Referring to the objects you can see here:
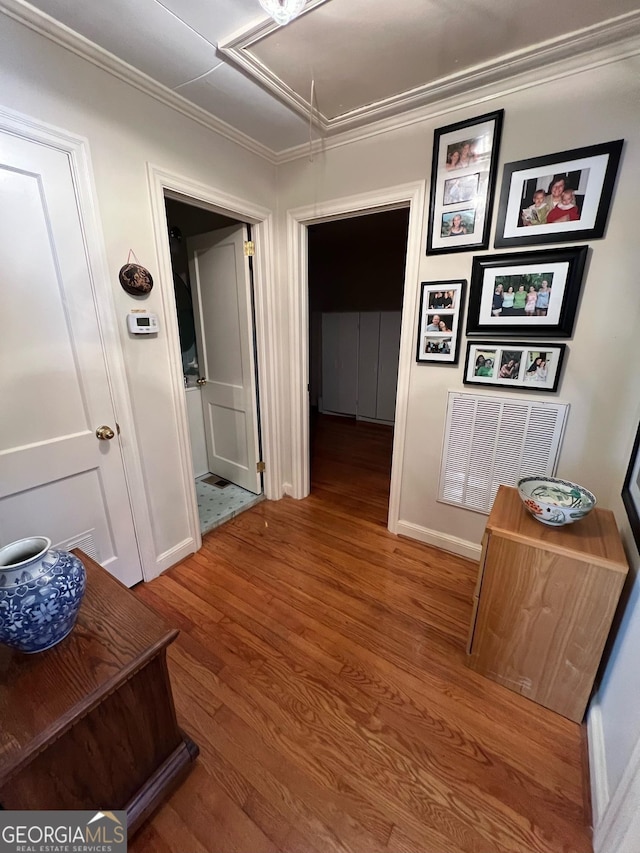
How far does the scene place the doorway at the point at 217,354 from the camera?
2379 mm

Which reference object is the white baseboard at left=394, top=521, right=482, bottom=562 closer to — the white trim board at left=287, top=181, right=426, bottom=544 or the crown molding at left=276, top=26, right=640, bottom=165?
the white trim board at left=287, top=181, right=426, bottom=544

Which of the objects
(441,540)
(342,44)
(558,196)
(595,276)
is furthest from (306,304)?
(441,540)

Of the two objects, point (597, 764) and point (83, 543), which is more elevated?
point (83, 543)

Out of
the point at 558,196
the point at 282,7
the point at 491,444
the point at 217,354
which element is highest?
the point at 282,7

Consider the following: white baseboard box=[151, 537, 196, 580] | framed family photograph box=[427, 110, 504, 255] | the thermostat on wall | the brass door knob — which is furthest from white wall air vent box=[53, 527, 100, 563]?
framed family photograph box=[427, 110, 504, 255]

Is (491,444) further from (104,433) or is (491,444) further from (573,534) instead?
(104,433)

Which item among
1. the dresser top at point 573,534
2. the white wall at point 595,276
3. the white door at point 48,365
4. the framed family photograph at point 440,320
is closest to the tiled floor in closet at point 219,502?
the white door at point 48,365

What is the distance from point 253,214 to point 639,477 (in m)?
2.36

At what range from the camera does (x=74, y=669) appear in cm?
85

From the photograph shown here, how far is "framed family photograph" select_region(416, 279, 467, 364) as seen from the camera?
1.79 metres

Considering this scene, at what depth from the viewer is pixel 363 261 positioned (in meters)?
4.71

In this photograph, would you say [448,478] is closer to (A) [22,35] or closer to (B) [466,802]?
(B) [466,802]

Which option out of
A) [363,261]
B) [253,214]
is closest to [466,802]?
[253,214]

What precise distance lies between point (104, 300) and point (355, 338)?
148 inches
